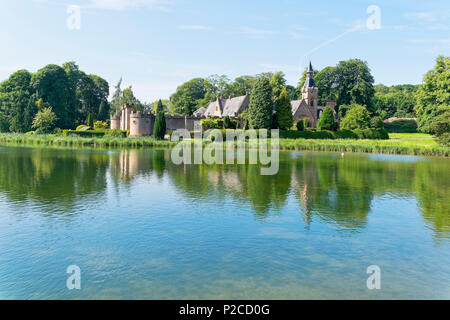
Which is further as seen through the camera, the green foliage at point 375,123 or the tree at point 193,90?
the tree at point 193,90

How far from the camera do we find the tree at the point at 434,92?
50.8 m

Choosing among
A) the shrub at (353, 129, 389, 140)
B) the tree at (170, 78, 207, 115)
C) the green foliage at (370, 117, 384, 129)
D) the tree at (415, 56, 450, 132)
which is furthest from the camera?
the tree at (170, 78, 207, 115)

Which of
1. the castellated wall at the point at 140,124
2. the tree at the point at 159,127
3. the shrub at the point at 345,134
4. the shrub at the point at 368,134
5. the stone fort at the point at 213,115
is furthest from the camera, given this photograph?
the stone fort at the point at 213,115

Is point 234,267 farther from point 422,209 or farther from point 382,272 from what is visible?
point 422,209

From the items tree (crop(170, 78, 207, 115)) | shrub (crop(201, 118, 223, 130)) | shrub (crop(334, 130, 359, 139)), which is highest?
tree (crop(170, 78, 207, 115))

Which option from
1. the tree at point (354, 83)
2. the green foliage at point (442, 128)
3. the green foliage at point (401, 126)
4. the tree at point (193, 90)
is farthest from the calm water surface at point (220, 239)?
the tree at point (193, 90)

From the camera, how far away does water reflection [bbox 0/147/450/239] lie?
40.9 ft

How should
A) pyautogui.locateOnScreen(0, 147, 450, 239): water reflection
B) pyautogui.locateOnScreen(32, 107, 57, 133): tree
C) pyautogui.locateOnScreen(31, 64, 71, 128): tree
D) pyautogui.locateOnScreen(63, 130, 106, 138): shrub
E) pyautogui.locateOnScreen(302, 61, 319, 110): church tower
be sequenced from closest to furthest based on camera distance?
pyautogui.locateOnScreen(0, 147, 450, 239): water reflection → pyautogui.locateOnScreen(63, 130, 106, 138): shrub → pyautogui.locateOnScreen(32, 107, 57, 133): tree → pyautogui.locateOnScreen(31, 64, 71, 128): tree → pyautogui.locateOnScreen(302, 61, 319, 110): church tower

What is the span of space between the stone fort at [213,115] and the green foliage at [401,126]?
52.5 ft

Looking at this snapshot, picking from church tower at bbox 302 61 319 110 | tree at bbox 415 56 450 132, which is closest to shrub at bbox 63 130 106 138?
church tower at bbox 302 61 319 110

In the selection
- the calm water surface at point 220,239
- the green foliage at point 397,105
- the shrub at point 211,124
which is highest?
the green foliage at point 397,105

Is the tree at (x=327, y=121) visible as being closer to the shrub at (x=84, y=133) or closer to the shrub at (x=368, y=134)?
the shrub at (x=368, y=134)

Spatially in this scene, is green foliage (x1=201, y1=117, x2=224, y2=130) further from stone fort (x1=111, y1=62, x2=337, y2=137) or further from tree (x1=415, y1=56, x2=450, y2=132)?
tree (x1=415, y1=56, x2=450, y2=132)

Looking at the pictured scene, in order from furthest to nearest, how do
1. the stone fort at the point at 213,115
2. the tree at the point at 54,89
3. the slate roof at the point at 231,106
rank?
1. the tree at the point at 54,89
2. the slate roof at the point at 231,106
3. the stone fort at the point at 213,115
